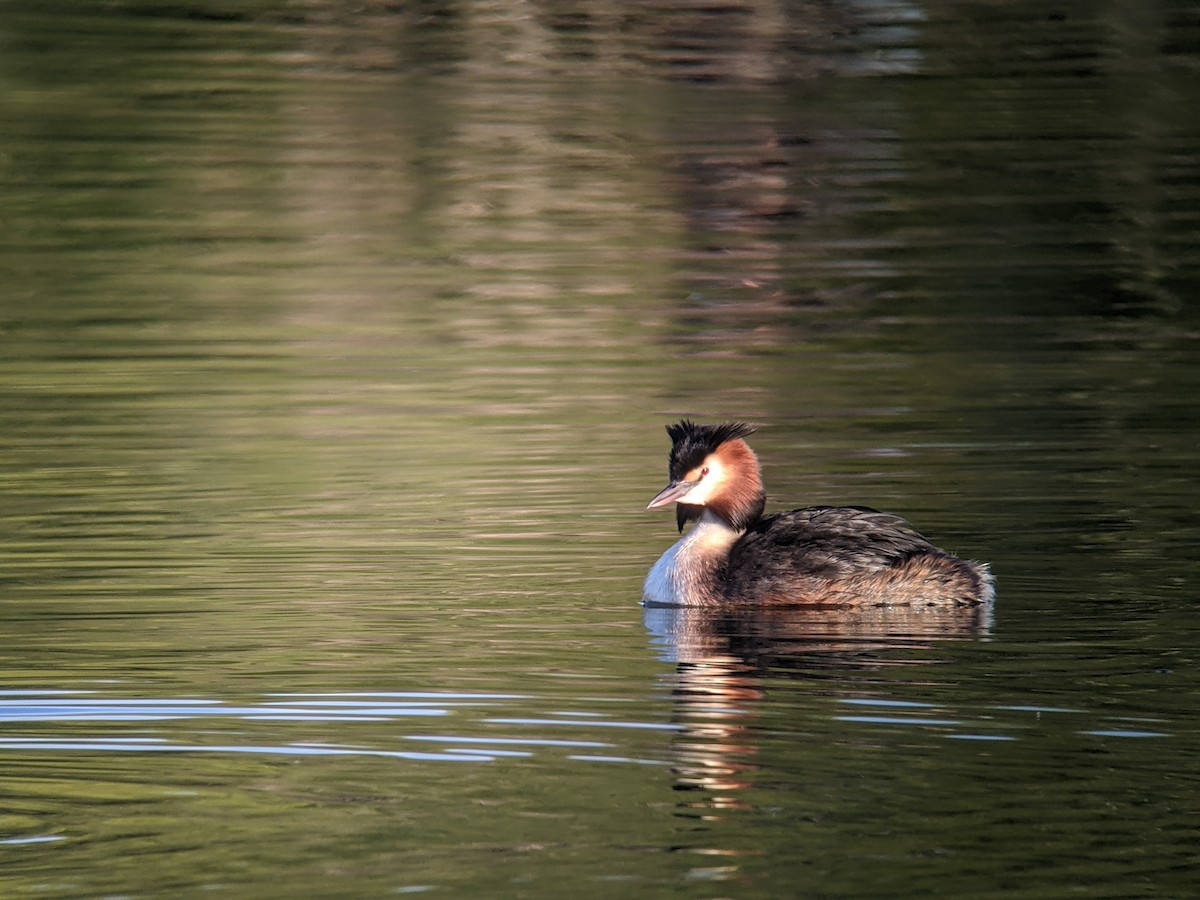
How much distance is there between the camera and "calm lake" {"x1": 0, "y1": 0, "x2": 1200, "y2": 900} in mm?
7621

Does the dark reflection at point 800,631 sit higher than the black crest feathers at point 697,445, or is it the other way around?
the black crest feathers at point 697,445

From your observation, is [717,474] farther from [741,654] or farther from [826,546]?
[741,654]

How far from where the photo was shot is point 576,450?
15.2m

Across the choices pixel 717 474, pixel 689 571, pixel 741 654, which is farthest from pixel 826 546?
pixel 741 654

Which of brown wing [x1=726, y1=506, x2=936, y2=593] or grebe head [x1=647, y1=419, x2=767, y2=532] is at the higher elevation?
grebe head [x1=647, y1=419, x2=767, y2=532]

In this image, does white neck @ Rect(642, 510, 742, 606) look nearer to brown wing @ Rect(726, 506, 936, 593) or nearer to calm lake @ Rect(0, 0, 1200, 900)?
brown wing @ Rect(726, 506, 936, 593)

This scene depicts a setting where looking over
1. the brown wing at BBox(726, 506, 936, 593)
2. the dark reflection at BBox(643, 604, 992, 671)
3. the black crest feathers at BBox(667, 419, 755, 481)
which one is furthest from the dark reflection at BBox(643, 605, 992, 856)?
the black crest feathers at BBox(667, 419, 755, 481)

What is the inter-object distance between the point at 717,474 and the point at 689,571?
82 cm

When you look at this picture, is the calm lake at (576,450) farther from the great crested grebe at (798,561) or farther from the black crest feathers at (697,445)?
the black crest feathers at (697,445)

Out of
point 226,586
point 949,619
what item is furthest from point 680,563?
point 226,586

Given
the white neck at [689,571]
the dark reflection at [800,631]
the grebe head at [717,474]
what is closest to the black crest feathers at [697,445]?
the grebe head at [717,474]

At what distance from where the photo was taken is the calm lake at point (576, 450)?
7.62 metres

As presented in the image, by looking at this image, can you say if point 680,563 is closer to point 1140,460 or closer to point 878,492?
point 878,492

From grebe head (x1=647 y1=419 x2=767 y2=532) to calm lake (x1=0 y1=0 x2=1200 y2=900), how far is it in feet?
1.68
